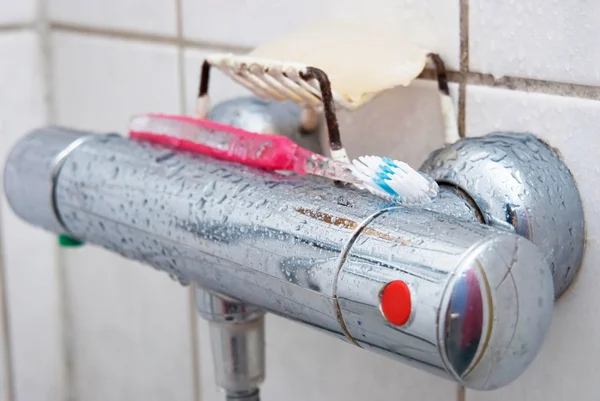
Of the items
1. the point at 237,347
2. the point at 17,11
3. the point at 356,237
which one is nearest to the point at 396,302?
the point at 356,237

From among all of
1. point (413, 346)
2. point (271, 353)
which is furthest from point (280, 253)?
point (271, 353)

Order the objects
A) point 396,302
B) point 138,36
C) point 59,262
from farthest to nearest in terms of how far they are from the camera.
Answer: point 59,262 → point 138,36 → point 396,302

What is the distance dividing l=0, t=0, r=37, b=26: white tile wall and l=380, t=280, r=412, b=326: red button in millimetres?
379

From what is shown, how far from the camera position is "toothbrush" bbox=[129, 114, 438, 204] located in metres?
0.24

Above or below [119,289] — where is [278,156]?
above

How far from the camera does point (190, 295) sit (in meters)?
0.46

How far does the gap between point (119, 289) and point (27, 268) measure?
2.8 inches

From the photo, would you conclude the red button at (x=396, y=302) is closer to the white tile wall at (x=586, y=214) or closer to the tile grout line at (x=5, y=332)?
the white tile wall at (x=586, y=214)

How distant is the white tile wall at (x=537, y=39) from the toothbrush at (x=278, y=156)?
6cm

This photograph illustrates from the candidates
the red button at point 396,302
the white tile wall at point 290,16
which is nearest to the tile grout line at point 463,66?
the white tile wall at point 290,16

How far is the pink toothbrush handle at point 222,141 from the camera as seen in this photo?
0.89 feet

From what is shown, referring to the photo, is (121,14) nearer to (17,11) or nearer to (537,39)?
(17,11)

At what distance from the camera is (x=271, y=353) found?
16.2 inches

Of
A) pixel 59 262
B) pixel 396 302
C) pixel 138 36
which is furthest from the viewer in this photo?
pixel 59 262
